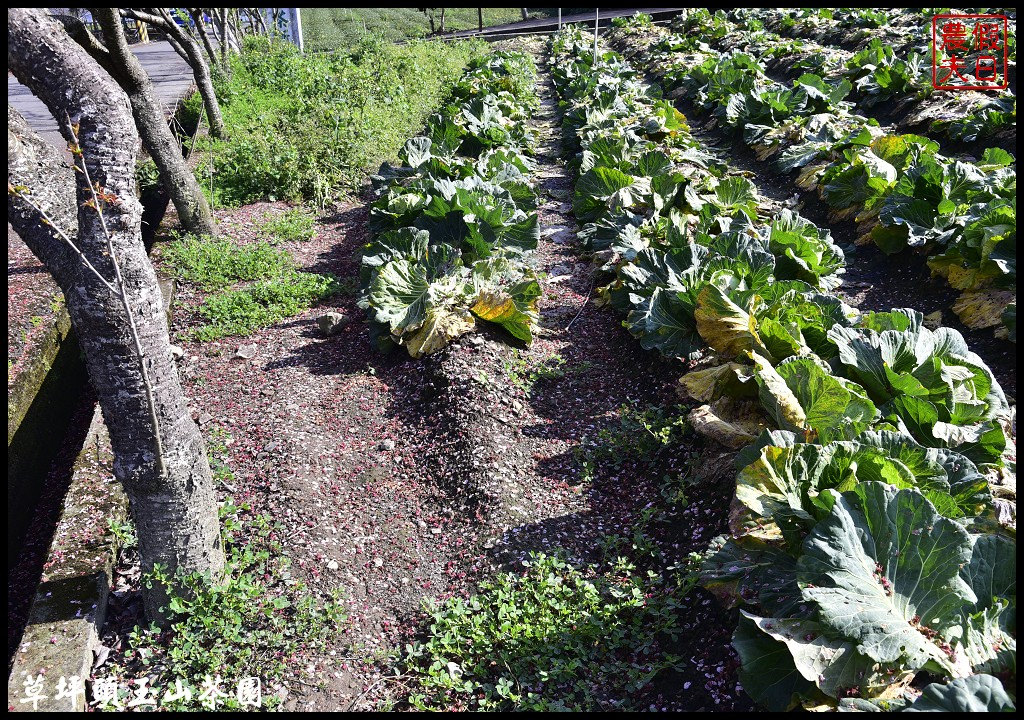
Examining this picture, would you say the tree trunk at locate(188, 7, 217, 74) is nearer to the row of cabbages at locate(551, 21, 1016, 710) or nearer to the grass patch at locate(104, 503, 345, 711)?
the row of cabbages at locate(551, 21, 1016, 710)

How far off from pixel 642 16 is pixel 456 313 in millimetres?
25656

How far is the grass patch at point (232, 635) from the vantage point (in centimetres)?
312

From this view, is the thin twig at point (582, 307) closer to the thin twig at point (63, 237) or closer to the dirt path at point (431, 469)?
the dirt path at point (431, 469)

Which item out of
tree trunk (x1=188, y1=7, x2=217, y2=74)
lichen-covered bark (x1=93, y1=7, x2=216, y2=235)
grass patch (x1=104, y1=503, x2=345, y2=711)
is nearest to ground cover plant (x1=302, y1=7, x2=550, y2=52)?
tree trunk (x1=188, y1=7, x2=217, y2=74)

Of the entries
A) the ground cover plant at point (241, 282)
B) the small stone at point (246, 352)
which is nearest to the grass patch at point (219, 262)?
the ground cover plant at point (241, 282)

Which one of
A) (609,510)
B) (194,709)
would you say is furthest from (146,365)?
(609,510)

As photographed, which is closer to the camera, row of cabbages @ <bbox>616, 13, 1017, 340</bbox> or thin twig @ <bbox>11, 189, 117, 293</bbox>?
thin twig @ <bbox>11, 189, 117, 293</bbox>

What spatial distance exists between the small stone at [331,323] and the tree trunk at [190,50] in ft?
14.1

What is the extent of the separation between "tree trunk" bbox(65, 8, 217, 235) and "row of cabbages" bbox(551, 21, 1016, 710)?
4893mm

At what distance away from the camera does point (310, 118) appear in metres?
11.0

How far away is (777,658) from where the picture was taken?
266 cm

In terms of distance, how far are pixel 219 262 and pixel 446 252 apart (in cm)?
277

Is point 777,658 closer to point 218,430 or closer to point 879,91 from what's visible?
point 218,430

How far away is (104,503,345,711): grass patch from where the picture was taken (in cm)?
312
